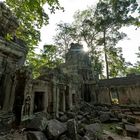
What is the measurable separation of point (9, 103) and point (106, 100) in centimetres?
1554

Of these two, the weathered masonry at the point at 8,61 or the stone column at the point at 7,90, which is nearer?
the stone column at the point at 7,90

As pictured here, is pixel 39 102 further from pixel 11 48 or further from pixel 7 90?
pixel 11 48

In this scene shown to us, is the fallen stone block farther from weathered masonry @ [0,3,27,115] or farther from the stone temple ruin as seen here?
weathered masonry @ [0,3,27,115]

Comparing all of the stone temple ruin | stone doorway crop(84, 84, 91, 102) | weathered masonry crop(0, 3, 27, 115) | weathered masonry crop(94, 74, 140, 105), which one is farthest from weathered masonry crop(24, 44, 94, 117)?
weathered masonry crop(94, 74, 140, 105)

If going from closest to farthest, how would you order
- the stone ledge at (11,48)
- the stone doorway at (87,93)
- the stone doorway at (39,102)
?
the stone ledge at (11,48), the stone doorway at (39,102), the stone doorway at (87,93)

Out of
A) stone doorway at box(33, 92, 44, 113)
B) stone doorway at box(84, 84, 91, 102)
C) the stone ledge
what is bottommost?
stone doorway at box(33, 92, 44, 113)

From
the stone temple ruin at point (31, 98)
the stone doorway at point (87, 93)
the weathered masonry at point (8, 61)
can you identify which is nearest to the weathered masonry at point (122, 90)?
the stone doorway at point (87, 93)

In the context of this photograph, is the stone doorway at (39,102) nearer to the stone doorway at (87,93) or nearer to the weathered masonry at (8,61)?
the weathered masonry at (8,61)

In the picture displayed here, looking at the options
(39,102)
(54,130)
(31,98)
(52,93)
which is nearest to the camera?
(54,130)

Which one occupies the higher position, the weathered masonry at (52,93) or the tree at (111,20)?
the tree at (111,20)

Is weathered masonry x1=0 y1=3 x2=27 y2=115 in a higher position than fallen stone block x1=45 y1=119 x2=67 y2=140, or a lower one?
higher

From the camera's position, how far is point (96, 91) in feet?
67.2

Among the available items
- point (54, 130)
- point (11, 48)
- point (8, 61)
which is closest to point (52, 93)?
point (8, 61)

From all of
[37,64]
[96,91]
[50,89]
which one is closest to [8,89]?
[50,89]
